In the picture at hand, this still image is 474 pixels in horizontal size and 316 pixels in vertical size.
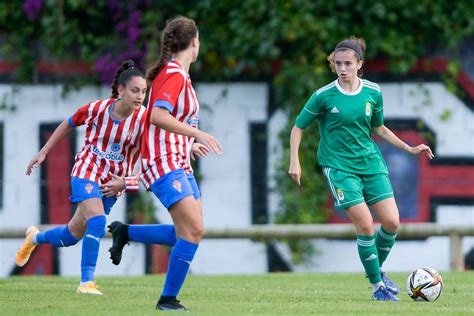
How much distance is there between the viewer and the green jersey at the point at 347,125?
9.12m

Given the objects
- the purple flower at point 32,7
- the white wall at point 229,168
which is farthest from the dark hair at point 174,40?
the purple flower at point 32,7

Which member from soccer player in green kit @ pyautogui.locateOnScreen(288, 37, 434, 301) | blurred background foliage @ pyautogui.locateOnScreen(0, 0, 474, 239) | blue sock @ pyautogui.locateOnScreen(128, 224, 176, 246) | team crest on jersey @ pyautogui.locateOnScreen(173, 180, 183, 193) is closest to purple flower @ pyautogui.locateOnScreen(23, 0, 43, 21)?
blurred background foliage @ pyautogui.locateOnScreen(0, 0, 474, 239)

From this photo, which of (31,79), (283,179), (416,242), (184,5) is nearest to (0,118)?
(31,79)

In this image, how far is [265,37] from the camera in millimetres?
15383

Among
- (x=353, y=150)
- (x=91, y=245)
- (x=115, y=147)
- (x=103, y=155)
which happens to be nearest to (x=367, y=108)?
(x=353, y=150)

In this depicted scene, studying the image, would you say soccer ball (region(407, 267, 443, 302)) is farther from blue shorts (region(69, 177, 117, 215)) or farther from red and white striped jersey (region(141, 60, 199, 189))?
blue shorts (region(69, 177, 117, 215))

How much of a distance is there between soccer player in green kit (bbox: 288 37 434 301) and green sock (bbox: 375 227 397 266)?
22 millimetres

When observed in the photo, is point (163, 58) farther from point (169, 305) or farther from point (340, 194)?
point (340, 194)

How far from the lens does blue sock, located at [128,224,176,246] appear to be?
9.09 meters

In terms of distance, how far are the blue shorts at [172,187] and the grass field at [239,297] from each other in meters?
0.75

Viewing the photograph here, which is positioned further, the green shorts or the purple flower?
the purple flower

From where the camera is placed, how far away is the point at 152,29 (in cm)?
1573

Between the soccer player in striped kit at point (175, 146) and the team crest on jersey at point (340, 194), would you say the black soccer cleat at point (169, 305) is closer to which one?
the soccer player in striped kit at point (175, 146)

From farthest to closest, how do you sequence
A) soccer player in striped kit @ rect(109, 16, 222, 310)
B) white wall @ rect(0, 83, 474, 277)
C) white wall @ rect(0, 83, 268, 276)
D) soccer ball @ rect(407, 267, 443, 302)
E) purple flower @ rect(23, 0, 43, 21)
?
purple flower @ rect(23, 0, 43, 21)
white wall @ rect(0, 83, 268, 276)
white wall @ rect(0, 83, 474, 277)
soccer ball @ rect(407, 267, 443, 302)
soccer player in striped kit @ rect(109, 16, 222, 310)
